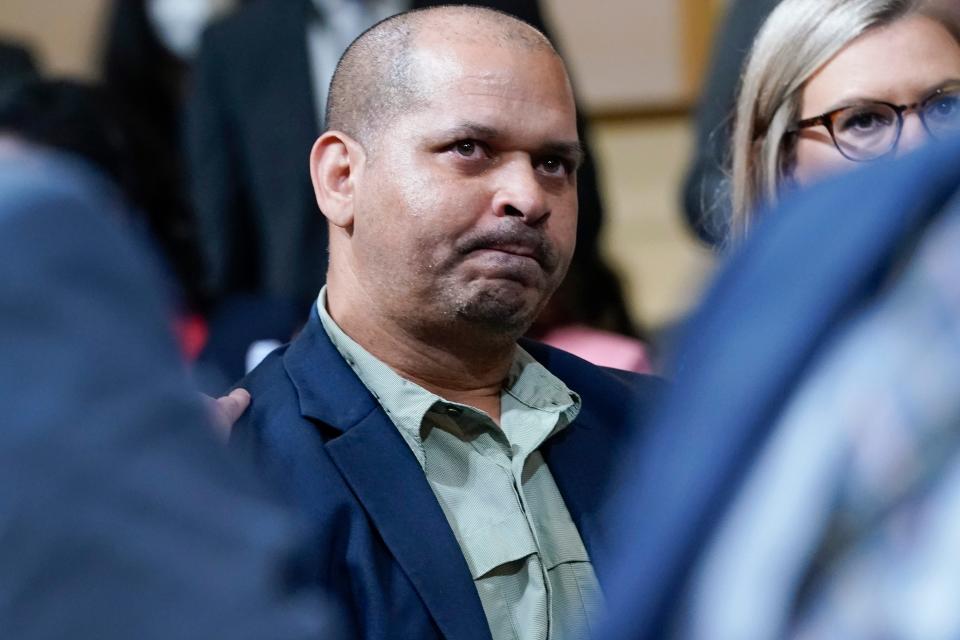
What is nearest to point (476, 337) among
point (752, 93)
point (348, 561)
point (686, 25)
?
point (348, 561)

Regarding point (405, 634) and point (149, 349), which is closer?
point (149, 349)

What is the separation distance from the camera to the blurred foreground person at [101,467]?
0.65 meters

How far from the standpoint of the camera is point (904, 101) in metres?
1.77

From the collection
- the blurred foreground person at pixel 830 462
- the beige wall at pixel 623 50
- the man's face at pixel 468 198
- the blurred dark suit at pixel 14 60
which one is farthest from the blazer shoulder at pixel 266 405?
the beige wall at pixel 623 50

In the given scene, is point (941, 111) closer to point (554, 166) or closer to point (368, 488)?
point (554, 166)

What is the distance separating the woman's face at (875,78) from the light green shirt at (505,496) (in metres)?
0.45

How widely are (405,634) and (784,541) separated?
2.51ft

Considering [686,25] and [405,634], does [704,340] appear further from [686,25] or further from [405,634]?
[686,25]

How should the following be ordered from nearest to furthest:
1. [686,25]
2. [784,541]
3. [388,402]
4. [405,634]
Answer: [784,541]
[405,634]
[388,402]
[686,25]

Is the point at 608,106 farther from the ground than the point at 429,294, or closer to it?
closer to it

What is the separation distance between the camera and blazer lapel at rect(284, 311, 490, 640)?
4.52 ft

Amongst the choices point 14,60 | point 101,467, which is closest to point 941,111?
point 101,467

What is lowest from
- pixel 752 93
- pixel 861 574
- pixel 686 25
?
pixel 686 25

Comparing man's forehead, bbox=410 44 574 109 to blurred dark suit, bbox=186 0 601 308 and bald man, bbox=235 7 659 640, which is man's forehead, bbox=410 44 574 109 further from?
blurred dark suit, bbox=186 0 601 308
